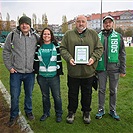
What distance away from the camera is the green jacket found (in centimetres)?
358

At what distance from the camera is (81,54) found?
11.7 ft

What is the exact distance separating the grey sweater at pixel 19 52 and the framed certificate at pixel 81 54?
815 millimetres

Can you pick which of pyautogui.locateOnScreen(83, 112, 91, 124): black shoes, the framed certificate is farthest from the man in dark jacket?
pyautogui.locateOnScreen(83, 112, 91, 124): black shoes

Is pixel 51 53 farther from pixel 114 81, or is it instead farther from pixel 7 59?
pixel 114 81

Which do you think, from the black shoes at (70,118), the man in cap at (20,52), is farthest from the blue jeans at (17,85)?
the black shoes at (70,118)

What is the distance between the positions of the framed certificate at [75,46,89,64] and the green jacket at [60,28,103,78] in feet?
0.26

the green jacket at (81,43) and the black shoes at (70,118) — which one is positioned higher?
the green jacket at (81,43)

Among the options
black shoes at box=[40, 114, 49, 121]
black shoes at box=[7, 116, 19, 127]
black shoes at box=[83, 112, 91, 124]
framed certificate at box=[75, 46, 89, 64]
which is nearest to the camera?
framed certificate at box=[75, 46, 89, 64]

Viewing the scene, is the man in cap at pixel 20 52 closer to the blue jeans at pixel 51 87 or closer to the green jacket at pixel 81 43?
the blue jeans at pixel 51 87

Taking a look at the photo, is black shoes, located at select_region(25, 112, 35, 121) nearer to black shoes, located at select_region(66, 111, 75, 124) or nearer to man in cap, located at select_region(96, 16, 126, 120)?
black shoes, located at select_region(66, 111, 75, 124)

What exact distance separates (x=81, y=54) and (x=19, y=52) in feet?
3.66

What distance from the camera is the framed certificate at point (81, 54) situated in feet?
11.7

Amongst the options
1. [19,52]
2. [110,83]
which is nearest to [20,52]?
[19,52]

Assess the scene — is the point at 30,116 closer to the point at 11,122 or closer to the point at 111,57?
the point at 11,122
